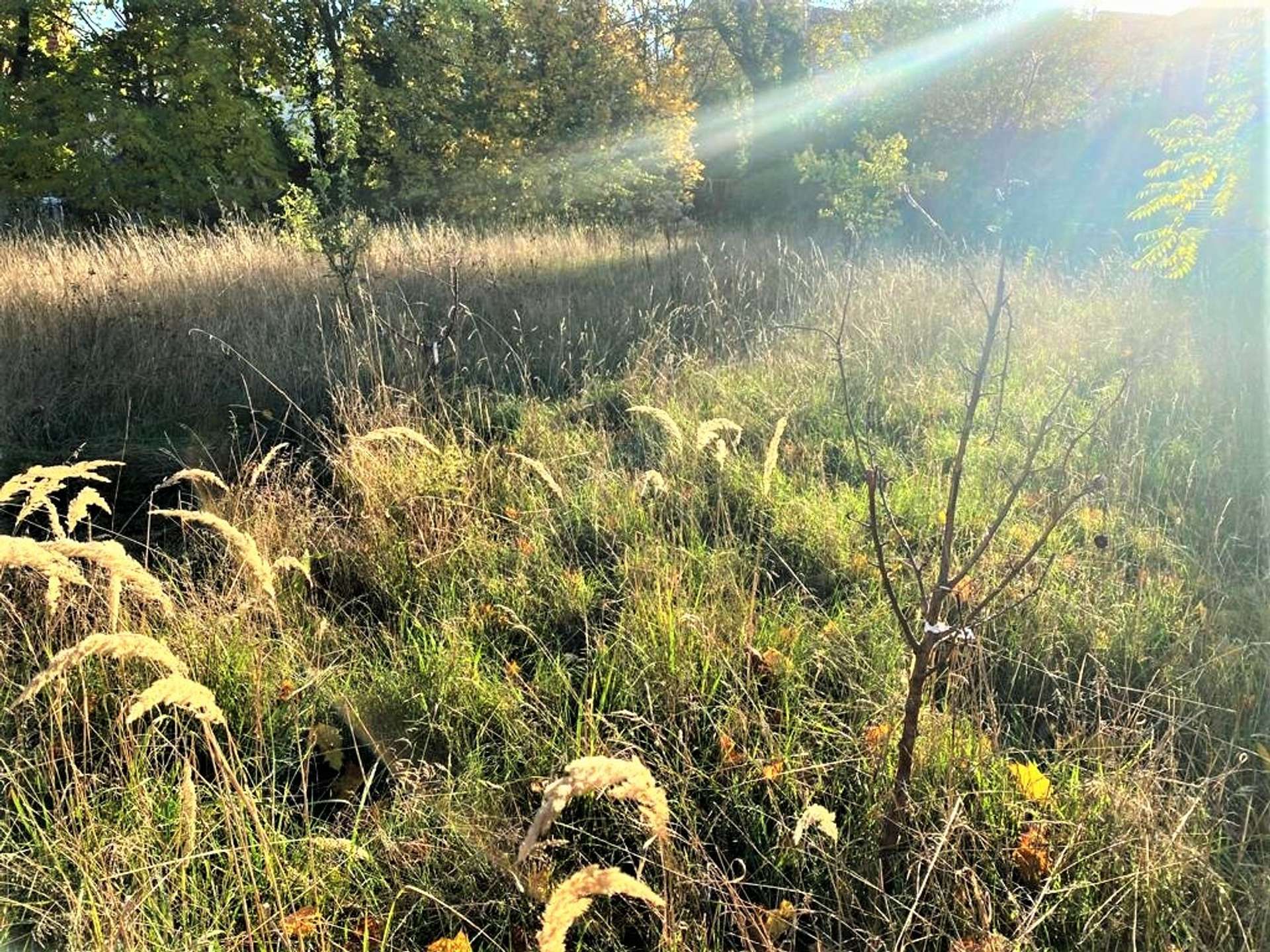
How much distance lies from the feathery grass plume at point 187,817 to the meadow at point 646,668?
1cm

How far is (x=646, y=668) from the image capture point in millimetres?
1951

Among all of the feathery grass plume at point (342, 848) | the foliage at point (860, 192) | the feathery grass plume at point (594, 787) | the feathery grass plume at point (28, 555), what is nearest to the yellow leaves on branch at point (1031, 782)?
the feathery grass plume at point (594, 787)

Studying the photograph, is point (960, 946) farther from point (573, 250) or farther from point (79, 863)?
point (573, 250)

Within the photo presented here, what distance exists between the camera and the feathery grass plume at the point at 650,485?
238 centimetres

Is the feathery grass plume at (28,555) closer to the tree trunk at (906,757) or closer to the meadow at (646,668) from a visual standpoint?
the meadow at (646,668)

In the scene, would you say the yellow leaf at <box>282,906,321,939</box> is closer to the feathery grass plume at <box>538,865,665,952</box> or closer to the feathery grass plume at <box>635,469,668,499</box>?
the feathery grass plume at <box>538,865,665,952</box>

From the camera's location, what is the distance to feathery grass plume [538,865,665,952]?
82 cm

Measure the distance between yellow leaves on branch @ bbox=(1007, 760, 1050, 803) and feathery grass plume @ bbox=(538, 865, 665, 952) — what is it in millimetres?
1104

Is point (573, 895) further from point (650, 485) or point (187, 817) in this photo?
point (650, 485)

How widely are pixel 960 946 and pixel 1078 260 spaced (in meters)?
8.74

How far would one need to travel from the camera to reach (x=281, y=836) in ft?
4.93

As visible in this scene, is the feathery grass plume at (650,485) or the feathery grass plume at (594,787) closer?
the feathery grass plume at (594,787)

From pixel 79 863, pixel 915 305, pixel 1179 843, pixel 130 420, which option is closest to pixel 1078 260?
pixel 915 305

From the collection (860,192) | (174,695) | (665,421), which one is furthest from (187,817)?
(860,192)
